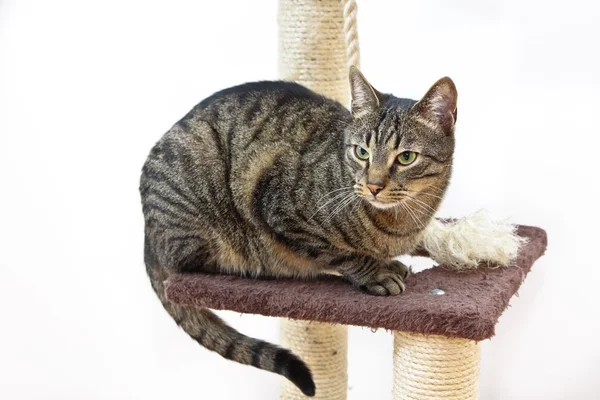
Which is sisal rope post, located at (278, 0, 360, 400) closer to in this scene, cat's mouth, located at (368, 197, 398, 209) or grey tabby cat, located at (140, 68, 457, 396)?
grey tabby cat, located at (140, 68, 457, 396)

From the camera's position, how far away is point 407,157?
1.37m

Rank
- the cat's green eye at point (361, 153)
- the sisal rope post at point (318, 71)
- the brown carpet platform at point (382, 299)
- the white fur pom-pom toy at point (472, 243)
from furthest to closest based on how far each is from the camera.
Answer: the sisal rope post at point (318, 71)
the white fur pom-pom toy at point (472, 243)
the cat's green eye at point (361, 153)
the brown carpet platform at point (382, 299)

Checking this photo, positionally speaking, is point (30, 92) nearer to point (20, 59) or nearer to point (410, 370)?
point (20, 59)

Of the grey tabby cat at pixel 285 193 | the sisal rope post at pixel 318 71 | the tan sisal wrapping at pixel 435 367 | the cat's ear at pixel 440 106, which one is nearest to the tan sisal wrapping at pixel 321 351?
the sisal rope post at pixel 318 71

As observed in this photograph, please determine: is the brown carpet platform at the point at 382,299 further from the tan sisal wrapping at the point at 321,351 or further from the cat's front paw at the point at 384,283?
the tan sisal wrapping at the point at 321,351

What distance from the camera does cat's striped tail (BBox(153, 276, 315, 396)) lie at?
1424 mm

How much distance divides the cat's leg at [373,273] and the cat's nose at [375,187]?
184 mm

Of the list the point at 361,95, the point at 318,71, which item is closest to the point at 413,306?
the point at 361,95

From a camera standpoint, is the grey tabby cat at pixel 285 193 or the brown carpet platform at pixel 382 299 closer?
the brown carpet platform at pixel 382 299

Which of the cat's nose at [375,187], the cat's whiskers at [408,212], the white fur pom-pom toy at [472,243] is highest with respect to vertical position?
the cat's nose at [375,187]

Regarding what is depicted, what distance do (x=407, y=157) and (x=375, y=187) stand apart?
88 millimetres

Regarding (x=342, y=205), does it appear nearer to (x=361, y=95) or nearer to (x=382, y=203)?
(x=382, y=203)

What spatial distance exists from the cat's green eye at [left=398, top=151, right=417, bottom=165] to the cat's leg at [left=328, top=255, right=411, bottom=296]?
23 centimetres

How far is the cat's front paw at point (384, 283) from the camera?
1416 millimetres
